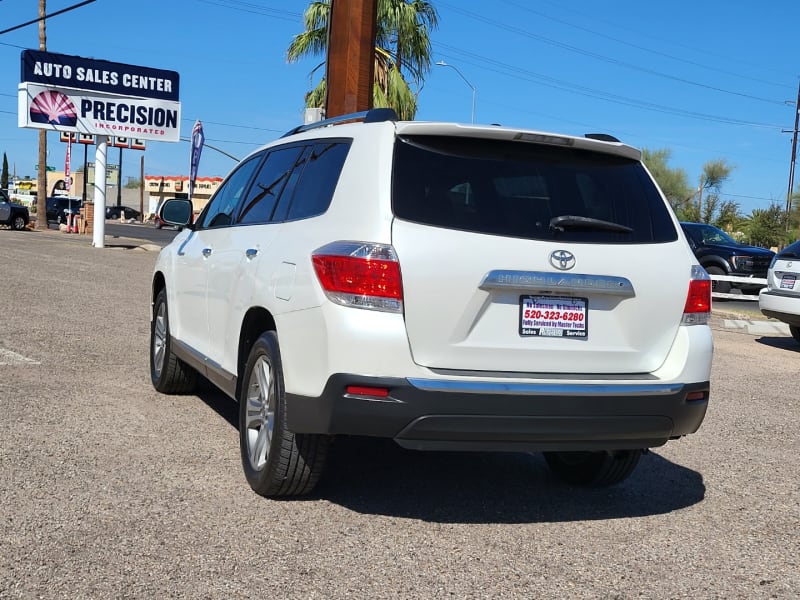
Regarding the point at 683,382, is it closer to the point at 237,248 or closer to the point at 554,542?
the point at 554,542

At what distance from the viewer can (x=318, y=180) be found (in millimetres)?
4852

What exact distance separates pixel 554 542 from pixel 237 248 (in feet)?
8.09

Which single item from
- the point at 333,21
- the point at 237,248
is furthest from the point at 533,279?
the point at 333,21

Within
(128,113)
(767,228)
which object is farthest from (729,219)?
(128,113)

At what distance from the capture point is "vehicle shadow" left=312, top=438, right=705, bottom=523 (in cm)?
477

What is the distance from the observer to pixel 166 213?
7227mm

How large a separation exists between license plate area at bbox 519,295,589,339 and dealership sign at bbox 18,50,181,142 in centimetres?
2784

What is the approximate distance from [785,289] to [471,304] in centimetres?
970

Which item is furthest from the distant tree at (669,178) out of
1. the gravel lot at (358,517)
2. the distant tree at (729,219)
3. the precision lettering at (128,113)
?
the gravel lot at (358,517)

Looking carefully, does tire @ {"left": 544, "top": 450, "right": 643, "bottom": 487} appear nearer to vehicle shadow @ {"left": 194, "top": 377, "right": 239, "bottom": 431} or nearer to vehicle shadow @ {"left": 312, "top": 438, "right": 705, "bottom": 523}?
vehicle shadow @ {"left": 312, "top": 438, "right": 705, "bottom": 523}

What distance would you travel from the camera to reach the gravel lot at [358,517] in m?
3.75

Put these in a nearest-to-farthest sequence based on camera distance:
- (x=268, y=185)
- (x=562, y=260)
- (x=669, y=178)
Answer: (x=562, y=260), (x=268, y=185), (x=669, y=178)

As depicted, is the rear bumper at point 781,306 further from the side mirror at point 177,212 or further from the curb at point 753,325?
the side mirror at point 177,212

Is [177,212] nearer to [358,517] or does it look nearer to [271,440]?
[271,440]
